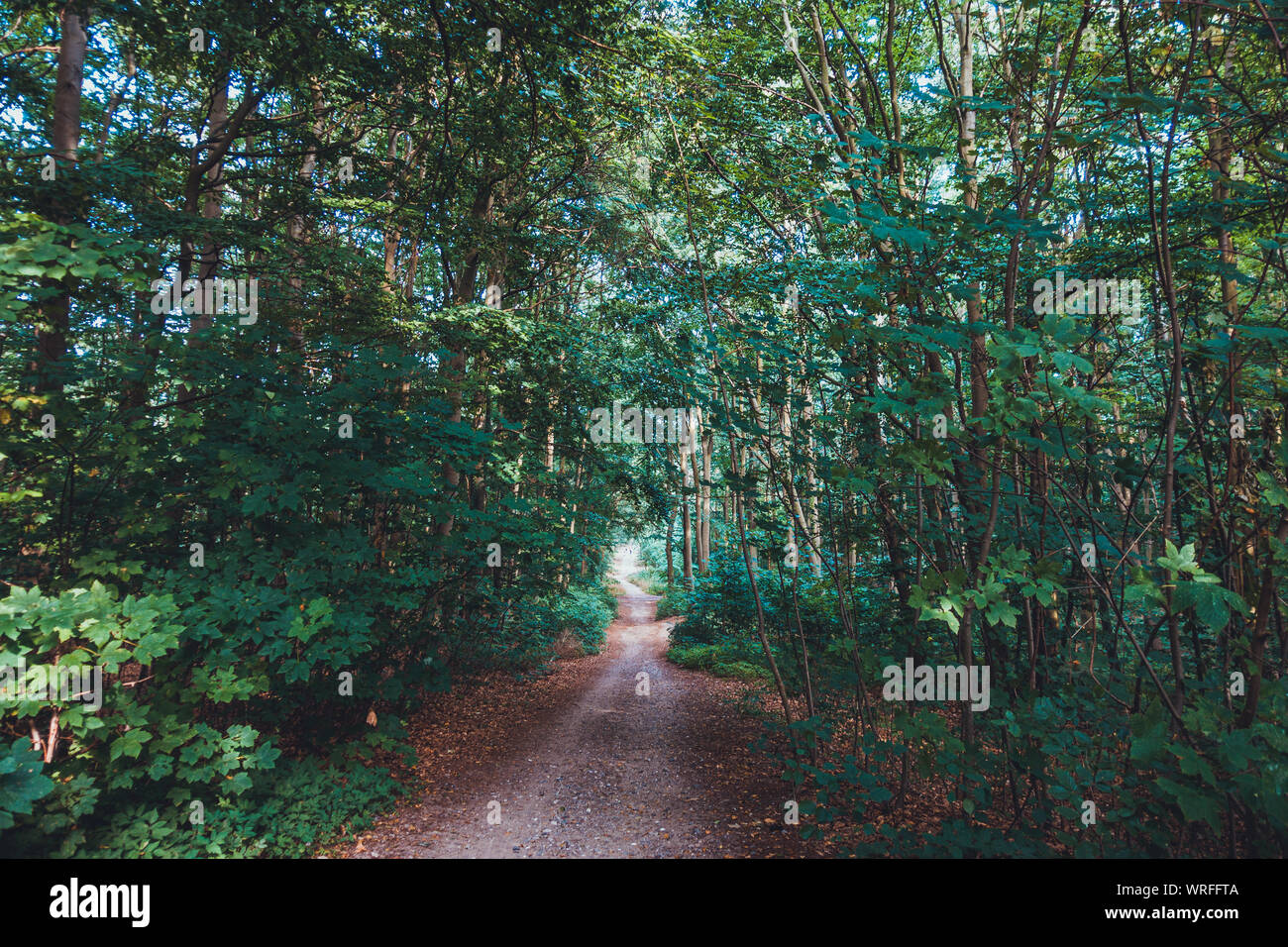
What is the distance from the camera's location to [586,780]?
210 inches

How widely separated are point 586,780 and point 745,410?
442cm

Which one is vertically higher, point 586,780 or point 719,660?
point 586,780

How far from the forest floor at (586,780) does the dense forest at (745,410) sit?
44cm

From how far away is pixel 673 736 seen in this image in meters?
6.52

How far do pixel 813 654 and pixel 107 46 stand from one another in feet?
37.5

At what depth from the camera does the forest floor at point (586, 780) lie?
4102 mm

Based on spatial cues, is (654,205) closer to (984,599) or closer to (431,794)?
(984,599)

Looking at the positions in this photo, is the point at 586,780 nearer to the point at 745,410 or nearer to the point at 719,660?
the point at 745,410

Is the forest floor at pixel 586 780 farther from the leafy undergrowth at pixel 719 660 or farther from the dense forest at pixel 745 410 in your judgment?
the leafy undergrowth at pixel 719 660

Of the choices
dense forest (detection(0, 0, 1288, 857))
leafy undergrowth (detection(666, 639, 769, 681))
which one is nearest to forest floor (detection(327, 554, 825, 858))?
dense forest (detection(0, 0, 1288, 857))

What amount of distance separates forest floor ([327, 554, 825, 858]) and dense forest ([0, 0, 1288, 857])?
44 centimetres

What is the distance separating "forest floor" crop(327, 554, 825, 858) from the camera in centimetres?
410

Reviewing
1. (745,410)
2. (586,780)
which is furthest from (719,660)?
(745,410)

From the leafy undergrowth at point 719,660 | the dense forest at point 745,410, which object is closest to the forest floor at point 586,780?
the dense forest at point 745,410
